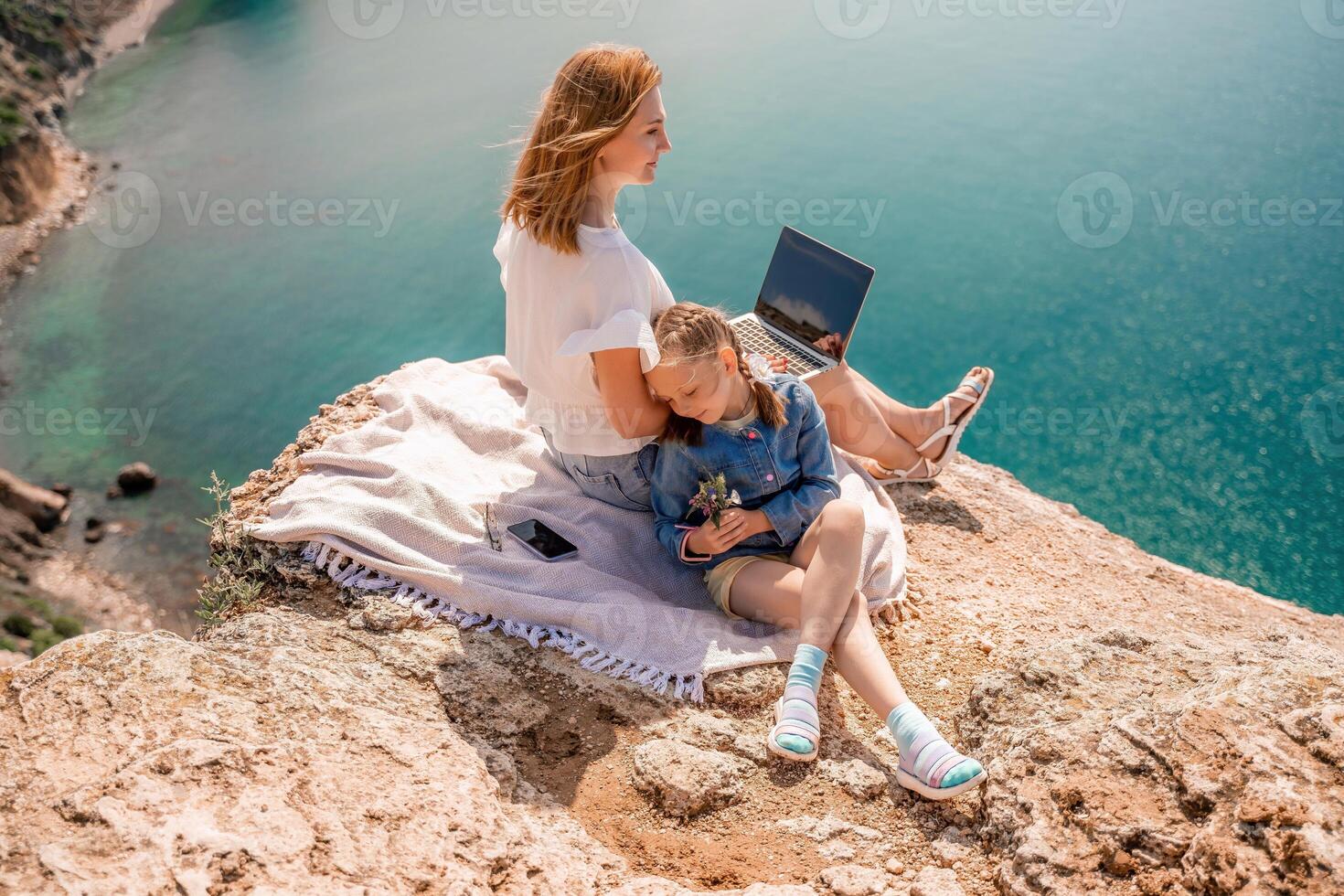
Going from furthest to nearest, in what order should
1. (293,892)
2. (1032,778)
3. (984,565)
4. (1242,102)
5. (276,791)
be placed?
(1242,102) < (984,565) < (1032,778) < (276,791) < (293,892)

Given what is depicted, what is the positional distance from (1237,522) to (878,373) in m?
3.83

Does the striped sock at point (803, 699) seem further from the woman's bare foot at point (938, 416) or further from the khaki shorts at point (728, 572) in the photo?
the woman's bare foot at point (938, 416)

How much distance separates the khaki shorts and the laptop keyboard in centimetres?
101

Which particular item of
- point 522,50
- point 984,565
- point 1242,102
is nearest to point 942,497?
point 984,565

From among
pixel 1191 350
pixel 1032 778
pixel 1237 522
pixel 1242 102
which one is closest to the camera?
pixel 1032 778

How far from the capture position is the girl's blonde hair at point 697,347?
3145mm

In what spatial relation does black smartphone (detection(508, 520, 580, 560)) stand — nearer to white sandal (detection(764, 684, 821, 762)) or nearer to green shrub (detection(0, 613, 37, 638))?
white sandal (detection(764, 684, 821, 762))

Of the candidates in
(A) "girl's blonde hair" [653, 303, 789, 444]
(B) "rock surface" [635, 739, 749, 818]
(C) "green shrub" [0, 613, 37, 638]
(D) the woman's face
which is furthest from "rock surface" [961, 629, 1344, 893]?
(C) "green shrub" [0, 613, 37, 638]

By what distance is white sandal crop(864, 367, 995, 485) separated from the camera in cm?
450

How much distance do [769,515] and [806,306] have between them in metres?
1.34

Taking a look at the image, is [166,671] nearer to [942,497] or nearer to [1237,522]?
[942,497]

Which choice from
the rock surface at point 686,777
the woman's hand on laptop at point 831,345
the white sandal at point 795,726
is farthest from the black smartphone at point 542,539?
the woman's hand on laptop at point 831,345

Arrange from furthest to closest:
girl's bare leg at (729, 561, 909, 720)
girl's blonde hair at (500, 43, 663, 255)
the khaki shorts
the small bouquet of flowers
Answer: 1. the khaki shorts
2. the small bouquet of flowers
3. girl's blonde hair at (500, 43, 663, 255)
4. girl's bare leg at (729, 561, 909, 720)

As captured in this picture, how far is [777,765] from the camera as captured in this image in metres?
2.93
